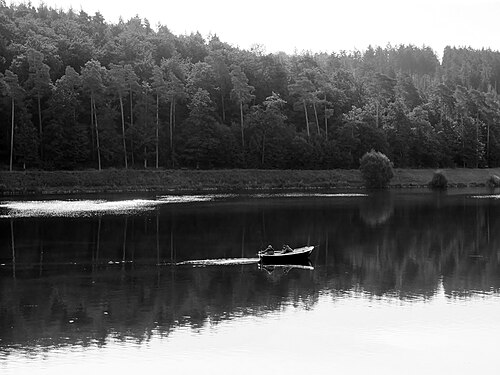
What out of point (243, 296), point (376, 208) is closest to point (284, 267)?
point (243, 296)

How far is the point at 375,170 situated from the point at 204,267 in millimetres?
80437

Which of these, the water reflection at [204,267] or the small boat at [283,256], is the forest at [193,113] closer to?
the water reflection at [204,267]

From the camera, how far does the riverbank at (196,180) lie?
10200cm

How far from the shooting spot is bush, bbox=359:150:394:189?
117 metres

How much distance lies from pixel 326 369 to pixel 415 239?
31.5 metres

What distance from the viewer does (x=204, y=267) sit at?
4034cm

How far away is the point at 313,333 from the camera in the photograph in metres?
26.9

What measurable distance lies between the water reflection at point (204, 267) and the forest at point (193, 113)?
47771mm

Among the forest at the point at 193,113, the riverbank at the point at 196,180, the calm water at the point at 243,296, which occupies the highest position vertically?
the forest at the point at 193,113

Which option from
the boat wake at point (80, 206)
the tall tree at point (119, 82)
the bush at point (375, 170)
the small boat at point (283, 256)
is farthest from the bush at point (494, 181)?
the small boat at point (283, 256)

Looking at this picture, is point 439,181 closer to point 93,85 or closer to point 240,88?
point 240,88

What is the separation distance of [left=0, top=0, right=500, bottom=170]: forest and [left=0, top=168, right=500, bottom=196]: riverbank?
376 cm

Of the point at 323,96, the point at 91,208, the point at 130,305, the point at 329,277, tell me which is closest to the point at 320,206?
the point at 91,208

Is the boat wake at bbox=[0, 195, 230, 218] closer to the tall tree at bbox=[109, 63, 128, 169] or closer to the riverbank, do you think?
the riverbank
